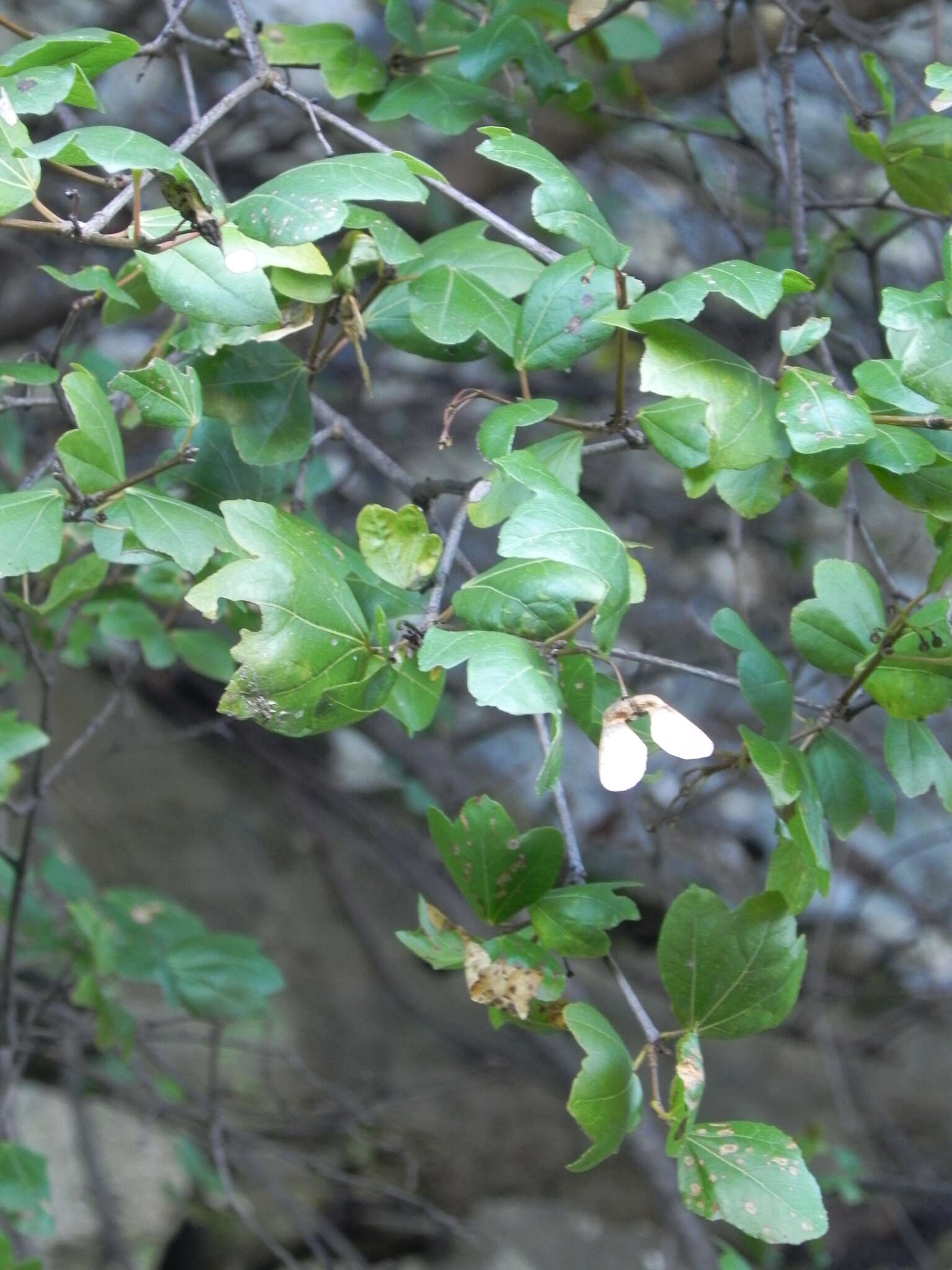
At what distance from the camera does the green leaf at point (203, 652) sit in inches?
49.3

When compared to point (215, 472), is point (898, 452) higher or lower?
higher

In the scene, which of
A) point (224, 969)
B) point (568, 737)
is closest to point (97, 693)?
point (568, 737)

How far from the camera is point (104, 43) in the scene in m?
0.71

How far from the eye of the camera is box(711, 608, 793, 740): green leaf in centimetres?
79

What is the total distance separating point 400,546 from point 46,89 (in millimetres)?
334

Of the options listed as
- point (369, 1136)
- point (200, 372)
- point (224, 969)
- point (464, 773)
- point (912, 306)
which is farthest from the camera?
point (464, 773)

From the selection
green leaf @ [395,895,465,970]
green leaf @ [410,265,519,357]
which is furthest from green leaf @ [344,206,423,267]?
green leaf @ [395,895,465,970]

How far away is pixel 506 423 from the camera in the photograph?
0.73 meters

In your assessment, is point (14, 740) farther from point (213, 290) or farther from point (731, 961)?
point (731, 961)

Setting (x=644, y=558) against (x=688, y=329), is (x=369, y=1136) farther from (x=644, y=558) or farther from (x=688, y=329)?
(x=688, y=329)

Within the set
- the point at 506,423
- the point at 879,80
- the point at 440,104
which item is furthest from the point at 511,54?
the point at 506,423

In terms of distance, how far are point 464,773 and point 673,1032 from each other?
1.61 meters

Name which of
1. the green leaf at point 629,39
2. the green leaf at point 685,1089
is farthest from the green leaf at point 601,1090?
the green leaf at point 629,39

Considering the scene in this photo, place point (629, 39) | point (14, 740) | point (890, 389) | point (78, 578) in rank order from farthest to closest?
1. point (629, 39)
2. point (14, 740)
3. point (78, 578)
4. point (890, 389)
